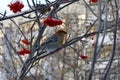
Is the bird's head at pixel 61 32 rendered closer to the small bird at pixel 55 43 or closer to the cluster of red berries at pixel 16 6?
the small bird at pixel 55 43

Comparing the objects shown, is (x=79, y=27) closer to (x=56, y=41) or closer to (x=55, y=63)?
(x=55, y=63)

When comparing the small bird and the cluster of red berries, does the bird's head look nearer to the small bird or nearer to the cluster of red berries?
the small bird

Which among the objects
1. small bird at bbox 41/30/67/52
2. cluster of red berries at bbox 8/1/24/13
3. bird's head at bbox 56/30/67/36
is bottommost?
small bird at bbox 41/30/67/52

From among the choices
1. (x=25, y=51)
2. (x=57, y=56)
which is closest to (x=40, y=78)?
(x=57, y=56)

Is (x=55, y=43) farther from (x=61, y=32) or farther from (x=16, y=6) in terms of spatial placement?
(x=16, y=6)

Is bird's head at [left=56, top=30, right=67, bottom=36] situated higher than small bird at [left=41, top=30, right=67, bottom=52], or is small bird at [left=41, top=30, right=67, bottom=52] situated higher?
bird's head at [left=56, top=30, right=67, bottom=36]

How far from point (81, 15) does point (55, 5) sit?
454 inches

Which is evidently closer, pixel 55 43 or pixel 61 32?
pixel 55 43

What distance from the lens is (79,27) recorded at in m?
12.1

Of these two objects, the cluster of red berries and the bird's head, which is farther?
the bird's head

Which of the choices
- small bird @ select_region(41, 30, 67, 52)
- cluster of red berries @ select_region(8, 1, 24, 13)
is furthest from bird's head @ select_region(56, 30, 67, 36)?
cluster of red berries @ select_region(8, 1, 24, 13)

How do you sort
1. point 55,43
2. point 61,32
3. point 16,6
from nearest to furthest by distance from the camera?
point 16,6 < point 55,43 < point 61,32

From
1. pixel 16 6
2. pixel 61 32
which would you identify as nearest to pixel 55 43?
pixel 61 32

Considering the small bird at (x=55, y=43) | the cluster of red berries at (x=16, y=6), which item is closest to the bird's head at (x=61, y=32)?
the small bird at (x=55, y=43)
